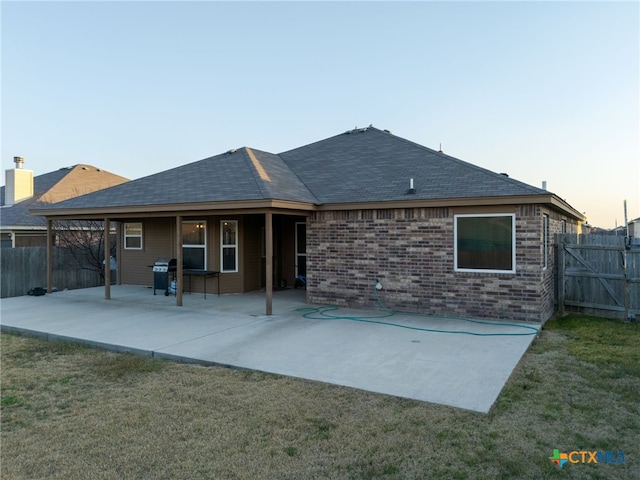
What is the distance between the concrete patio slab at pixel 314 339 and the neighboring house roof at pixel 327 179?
2.58 meters

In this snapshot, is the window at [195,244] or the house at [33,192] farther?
the house at [33,192]

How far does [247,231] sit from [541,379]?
9.22m

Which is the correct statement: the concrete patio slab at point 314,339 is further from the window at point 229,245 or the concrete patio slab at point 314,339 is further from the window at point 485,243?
the window at point 229,245

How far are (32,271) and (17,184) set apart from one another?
28.0ft

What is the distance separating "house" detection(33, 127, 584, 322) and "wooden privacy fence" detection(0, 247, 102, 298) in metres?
1.91

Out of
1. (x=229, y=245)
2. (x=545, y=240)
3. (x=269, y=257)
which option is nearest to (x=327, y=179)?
(x=229, y=245)

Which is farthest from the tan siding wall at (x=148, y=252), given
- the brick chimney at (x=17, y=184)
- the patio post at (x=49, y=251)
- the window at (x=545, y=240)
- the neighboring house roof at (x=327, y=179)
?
the window at (x=545, y=240)

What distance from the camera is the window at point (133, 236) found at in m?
14.6

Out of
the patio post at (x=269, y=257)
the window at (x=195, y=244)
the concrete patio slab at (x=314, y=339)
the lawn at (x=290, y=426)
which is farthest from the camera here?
the window at (x=195, y=244)

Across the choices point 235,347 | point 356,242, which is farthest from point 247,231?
point 235,347

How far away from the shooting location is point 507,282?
873 centimetres

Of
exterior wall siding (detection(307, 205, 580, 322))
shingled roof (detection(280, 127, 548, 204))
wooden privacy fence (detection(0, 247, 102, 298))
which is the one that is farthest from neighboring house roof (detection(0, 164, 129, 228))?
exterior wall siding (detection(307, 205, 580, 322))

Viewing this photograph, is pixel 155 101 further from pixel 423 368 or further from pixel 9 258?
pixel 423 368

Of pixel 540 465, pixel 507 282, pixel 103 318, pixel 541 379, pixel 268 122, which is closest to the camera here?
pixel 540 465
